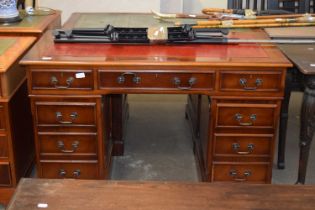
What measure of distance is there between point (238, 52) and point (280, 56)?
0.18m

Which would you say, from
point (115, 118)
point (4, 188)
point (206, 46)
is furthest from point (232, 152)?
point (4, 188)

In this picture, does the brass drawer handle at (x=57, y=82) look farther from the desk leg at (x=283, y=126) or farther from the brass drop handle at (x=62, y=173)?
the desk leg at (x=283, y=126)

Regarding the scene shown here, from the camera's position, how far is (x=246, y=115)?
6.97 feet

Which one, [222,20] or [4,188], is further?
[222,20]

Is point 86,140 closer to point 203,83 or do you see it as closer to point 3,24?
point 203,83

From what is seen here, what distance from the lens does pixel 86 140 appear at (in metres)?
2.18

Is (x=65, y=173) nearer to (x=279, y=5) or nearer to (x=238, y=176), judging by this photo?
(x=238, y=176)

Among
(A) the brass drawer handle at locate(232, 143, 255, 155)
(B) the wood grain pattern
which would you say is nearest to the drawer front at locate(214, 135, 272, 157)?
(A) the brass drawer handle at locate(232, 143, 255, 155)

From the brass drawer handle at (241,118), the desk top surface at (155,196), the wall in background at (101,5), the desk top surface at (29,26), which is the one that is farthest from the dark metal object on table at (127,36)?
the wall in background at (101,5)

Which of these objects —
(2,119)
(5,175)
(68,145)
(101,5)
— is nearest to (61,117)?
(68,145)

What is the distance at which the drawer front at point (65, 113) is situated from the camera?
2.10m

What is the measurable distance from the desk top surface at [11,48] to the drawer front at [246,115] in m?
0.90

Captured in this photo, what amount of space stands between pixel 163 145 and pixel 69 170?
849mm

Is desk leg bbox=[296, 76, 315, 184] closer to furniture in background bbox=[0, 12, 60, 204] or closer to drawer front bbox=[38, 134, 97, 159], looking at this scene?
drawer front bbox=[38, 134, 97, 159]
